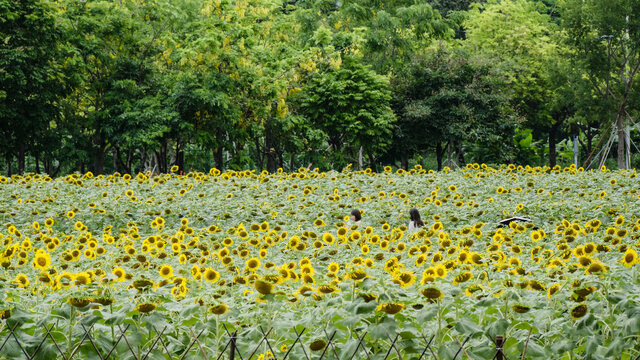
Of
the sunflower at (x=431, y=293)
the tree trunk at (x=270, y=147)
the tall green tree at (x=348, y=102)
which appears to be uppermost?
the tall green tree at (x=348, y=102)

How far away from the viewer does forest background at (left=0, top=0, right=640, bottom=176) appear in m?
17.2

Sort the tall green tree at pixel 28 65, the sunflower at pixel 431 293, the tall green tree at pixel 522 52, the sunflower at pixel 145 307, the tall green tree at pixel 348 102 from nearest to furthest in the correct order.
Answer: the sunflower at pixel 431 293, the sunflower at pixel 145 307, the tall green tree at pixel 28 65, the tall green tree at pixel 348 102, the tall green tree at pixel 522 52

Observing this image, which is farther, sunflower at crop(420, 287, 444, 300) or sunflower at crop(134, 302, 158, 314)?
sunflower at crop(134, 302, 158, 314)

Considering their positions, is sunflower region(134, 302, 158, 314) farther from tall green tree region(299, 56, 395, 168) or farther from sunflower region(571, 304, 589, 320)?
tall green tree region(299, 56, 395, 168)

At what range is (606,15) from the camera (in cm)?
1864

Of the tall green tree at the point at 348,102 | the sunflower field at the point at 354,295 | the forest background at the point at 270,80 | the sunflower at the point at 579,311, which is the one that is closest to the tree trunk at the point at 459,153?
the forest background at the point at 270,80

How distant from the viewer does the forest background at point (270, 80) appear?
678 inches

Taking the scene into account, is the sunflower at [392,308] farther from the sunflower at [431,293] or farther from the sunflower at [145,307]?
the sunflower at [145,307]

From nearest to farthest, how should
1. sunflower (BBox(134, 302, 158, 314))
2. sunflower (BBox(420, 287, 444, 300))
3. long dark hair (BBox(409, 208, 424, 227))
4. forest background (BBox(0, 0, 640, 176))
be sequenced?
sunflower (BBox(420, 287, 444, 300))
sunflower (BBox(134, 302, 158, 314))
long dark hair (BBox(409, 208, 424, 227))
forest background (BBox(0, 0, 640, 176))

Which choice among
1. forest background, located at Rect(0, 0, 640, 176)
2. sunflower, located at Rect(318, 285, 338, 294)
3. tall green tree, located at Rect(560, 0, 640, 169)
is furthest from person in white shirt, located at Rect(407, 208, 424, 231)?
tall green tree, located at Rect(560, 0, 640, 169)

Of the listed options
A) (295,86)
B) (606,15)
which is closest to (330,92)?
(295,86)

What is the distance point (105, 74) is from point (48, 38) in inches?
127

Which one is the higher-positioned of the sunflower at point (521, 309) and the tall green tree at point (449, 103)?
the tall green tree at point (449, 103)

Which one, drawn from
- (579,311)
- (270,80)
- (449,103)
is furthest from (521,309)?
(449,103)
